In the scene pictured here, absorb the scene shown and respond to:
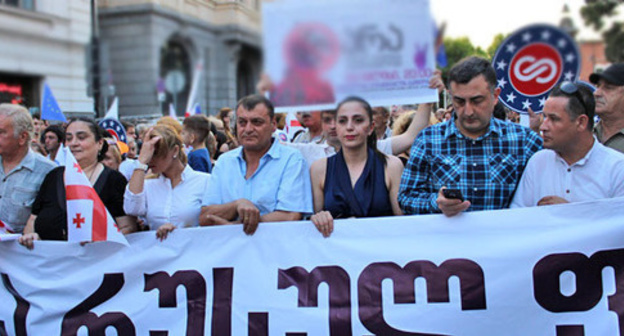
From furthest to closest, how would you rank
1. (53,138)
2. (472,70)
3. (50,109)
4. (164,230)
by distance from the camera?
(50,109), (53,138), (164,230), (472,70)

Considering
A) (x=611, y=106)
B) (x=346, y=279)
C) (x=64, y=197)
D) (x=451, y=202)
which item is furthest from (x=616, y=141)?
(x=64, y=197)

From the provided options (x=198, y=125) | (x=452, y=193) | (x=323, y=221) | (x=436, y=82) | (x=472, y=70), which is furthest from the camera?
(x=198, y=125)

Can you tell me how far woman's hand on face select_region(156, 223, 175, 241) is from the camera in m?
3.51

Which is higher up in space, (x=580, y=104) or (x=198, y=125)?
(x=198, y=125)

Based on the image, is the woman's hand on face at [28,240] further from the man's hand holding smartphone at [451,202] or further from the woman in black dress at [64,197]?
the man's hand holding smartphone at [451,202]

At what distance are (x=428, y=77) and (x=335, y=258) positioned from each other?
129cm

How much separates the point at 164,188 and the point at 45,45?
4778 millimetres

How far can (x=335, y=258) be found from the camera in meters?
3.29

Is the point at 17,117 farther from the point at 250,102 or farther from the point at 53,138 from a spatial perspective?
the point at 53,138

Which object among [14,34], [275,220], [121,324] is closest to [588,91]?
[275,220]

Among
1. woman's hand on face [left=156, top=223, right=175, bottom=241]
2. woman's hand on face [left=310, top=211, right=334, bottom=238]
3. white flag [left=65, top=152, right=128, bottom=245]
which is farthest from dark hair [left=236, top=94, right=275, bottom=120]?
white flag [left=65, top=152, right=128, bottom=245]

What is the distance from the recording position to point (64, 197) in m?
3.72

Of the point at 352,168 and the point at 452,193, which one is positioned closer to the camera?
the point at 452,193

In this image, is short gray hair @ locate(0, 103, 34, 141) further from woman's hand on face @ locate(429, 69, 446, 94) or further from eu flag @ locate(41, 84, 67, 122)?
eu flag @ locate(41, 84, 67, 122)
